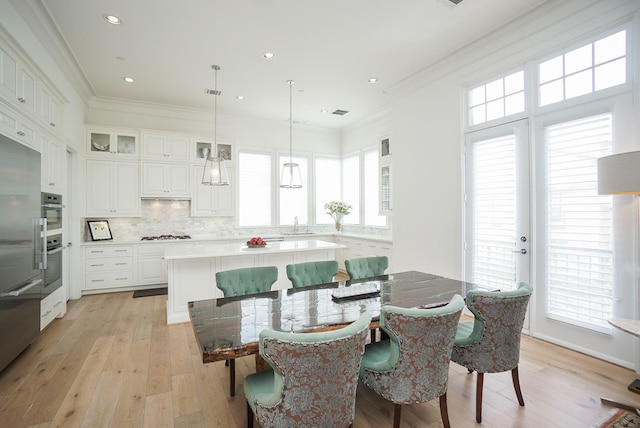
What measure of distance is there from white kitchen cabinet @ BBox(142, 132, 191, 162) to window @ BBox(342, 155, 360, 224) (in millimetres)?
3550

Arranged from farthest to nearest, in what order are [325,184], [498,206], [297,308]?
[325,184]
[498,206]
[297,308]

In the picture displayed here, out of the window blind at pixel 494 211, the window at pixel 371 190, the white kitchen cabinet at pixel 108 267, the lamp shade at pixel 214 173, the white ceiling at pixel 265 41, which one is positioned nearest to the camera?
the white ceiling at pixel 265 41

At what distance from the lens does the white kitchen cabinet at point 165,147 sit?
5508 mm

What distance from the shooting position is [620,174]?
2152 mm

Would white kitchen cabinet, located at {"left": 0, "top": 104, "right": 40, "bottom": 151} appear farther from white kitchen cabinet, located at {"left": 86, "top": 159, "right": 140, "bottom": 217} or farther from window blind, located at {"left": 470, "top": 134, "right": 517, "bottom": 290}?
window blind, located at {"left": 470, "top": 134, "right": 517, "bottom": 290}

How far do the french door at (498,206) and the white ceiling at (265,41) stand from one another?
125 centimetres

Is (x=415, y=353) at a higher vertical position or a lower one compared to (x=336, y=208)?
lower

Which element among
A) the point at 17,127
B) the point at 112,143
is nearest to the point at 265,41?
the point at 17,127

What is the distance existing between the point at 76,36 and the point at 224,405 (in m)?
4.16

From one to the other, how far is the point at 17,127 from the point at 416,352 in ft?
12.6

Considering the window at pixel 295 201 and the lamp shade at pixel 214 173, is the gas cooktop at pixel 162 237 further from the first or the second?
the lamp shade at pixel 214 173

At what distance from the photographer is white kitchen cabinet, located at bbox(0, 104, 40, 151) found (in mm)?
2629

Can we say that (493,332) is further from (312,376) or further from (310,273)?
(310,273)

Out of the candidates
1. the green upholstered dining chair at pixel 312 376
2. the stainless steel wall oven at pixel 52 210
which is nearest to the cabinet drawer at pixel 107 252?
the stainless steel wall oven at pixel 52 210
